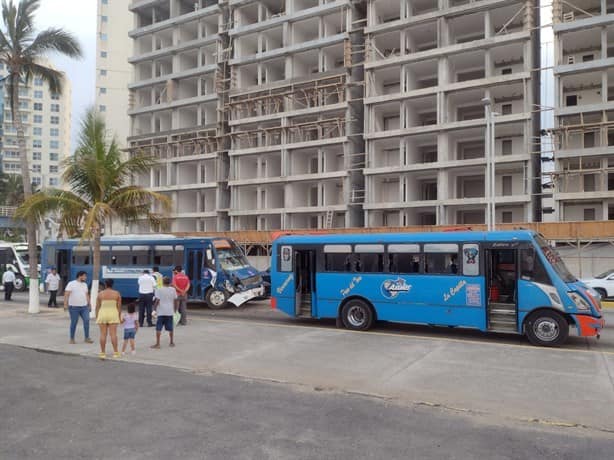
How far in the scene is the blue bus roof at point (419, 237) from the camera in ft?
39.1

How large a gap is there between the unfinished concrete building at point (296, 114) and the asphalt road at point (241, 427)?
110 ft

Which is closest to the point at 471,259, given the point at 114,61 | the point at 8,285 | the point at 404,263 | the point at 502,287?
the point at 502,287

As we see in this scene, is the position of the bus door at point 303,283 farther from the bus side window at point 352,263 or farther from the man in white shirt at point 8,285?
the man in white shirt at point 8,285

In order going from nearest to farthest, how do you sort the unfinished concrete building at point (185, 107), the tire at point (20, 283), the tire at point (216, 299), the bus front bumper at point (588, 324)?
1. the bus front bumper at point (588, 324)
2. the tire at point (216, 299)
3. the tire at point (20, 283)
4. the unfinished concrete building at point (185, 107)

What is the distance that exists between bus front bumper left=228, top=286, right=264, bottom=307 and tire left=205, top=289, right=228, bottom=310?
14.2 inches

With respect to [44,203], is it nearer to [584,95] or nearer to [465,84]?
[465,84]

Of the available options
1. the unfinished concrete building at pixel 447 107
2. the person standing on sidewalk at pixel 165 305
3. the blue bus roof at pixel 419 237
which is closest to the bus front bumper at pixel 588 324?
the blue bus roof at pixel 419 237

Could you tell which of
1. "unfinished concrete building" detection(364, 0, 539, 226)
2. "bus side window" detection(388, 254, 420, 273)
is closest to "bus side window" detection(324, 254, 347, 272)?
"bus side window" detection(388, 254, 420, 273)

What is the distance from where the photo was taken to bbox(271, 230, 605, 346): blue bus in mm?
11242

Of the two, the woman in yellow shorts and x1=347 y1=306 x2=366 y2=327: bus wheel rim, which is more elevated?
the woman in yellow shorts

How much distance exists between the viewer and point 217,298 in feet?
62.2

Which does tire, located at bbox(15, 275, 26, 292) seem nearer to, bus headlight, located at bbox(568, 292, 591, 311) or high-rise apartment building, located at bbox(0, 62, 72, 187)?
bus headlight, located at bbox(568, 292, 591, 311)

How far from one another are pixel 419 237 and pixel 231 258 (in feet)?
29.2

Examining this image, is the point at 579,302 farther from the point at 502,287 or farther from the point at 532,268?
the point at 502,287
